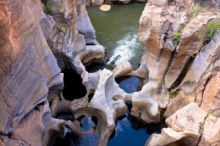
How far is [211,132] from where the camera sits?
4363 millimetres

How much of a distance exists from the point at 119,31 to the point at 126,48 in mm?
2931

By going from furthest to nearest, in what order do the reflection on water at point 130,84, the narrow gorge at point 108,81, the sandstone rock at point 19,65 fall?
the reflection on water at point 130,84 → the narrow gorge at point 108,81 → the sandstone rock at point 19,65

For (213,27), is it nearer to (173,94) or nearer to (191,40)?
(191,40)

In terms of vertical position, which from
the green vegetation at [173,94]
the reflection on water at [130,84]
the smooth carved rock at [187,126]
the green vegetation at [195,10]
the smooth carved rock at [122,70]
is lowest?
the reflection on water at [130,84]

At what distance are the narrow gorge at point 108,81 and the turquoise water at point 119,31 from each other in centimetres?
212

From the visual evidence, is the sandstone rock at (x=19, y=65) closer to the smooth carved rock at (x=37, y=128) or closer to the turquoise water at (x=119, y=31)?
the smooth carved rock at (x=37, y=128)

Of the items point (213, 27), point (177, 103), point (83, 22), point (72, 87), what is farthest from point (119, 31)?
point (213, 27)

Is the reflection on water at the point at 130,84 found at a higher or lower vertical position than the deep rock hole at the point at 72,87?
higher

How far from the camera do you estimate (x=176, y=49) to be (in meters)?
6.67

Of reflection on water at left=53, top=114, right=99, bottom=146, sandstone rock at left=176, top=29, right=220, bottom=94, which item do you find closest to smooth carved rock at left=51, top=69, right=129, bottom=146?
reflection on water at left=53, top=114, right=99, bottom=146

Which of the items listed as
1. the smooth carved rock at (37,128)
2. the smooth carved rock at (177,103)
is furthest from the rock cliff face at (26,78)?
the smooth carved rock at (177,103)

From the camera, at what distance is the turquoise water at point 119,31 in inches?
496

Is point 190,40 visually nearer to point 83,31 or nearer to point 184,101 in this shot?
point 184,101

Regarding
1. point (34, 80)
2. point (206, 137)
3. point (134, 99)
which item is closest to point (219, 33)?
point (206, 137)
